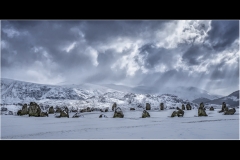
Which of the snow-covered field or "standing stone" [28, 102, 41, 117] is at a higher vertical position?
the snow-covered field

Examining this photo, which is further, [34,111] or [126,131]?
[34,111]

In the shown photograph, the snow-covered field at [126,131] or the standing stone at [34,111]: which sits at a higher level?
the snow-covered field at [126,131]

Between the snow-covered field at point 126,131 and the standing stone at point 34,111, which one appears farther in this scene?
the standing stone at point 34,111

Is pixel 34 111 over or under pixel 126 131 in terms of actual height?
under

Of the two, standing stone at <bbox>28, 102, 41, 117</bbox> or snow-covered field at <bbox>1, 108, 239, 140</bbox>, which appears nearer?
snow-covered field at <bbox>1, 108, 239, 140</bbox>
